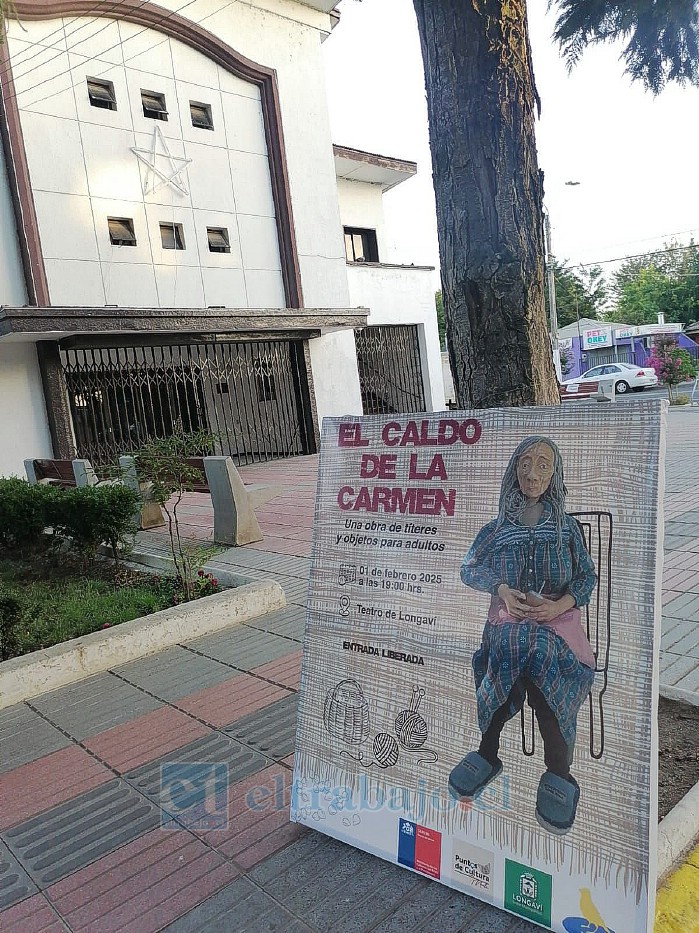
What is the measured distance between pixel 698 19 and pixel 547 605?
2992 mm

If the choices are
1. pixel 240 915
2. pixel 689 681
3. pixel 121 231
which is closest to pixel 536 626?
pixel 240 915

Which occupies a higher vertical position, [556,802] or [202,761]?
[556,802]

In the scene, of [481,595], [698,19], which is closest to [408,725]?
[481,595]

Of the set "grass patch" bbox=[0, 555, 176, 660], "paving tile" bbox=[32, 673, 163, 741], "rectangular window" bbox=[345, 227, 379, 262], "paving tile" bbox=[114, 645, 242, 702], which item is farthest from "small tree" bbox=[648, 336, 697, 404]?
"paving tile" bbox=[32, 673, 163, 741]

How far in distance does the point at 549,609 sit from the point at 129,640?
3219mm

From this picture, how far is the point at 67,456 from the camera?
1336 centimetres

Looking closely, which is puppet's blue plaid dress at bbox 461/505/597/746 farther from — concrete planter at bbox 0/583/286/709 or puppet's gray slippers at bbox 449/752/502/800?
concrete planter at bbox 0/583/286/709

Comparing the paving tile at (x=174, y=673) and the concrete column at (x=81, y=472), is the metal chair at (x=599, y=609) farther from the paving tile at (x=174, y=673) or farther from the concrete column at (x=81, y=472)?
the concrete column at (x=81, y=472)

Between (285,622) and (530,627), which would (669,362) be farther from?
(530,627)

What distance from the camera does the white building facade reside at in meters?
13.0

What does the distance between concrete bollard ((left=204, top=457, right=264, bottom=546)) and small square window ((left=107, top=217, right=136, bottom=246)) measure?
8412mm

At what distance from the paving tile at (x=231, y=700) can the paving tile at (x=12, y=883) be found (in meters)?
1.05

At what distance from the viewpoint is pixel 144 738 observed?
3.38 metres

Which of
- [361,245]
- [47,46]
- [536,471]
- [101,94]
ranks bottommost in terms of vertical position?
[536,471]
